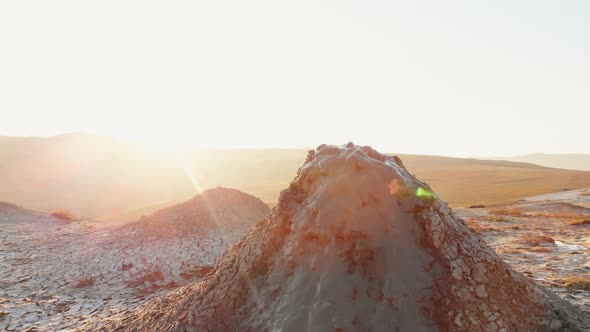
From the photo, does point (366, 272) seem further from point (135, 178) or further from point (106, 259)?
point (135, 178)

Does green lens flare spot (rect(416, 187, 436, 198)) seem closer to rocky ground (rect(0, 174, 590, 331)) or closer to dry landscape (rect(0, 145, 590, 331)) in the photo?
dry landscape (rect(0, 145, 590, 331))

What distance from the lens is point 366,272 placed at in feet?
20.0

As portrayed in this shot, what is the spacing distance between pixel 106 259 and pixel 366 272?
50.8 feet

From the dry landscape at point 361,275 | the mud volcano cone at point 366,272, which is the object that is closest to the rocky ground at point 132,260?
the dry landscape at point 361,275

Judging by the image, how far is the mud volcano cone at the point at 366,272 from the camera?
224 inches

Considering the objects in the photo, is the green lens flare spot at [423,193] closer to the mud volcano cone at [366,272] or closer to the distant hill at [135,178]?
the mud volcano cone at [366,272]

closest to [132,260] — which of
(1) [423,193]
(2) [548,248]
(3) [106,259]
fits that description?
(3) [106,259]

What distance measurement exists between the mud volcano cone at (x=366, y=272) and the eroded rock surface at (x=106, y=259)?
664cm

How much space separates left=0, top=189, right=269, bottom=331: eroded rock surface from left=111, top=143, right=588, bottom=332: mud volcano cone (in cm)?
664

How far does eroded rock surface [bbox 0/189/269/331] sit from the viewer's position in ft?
41.6

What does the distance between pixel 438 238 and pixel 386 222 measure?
85 centimetres

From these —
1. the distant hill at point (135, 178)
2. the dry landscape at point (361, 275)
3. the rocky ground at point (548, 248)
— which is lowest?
the distant hill at point (135, 178)

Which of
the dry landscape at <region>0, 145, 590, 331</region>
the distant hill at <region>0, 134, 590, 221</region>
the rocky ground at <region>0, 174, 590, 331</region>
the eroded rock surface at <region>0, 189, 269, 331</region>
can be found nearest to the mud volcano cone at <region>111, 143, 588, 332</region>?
the dry landscape at <region>0, 145, 590, 331</region>

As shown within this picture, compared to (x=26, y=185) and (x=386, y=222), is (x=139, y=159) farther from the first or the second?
(x=386, y=222)
